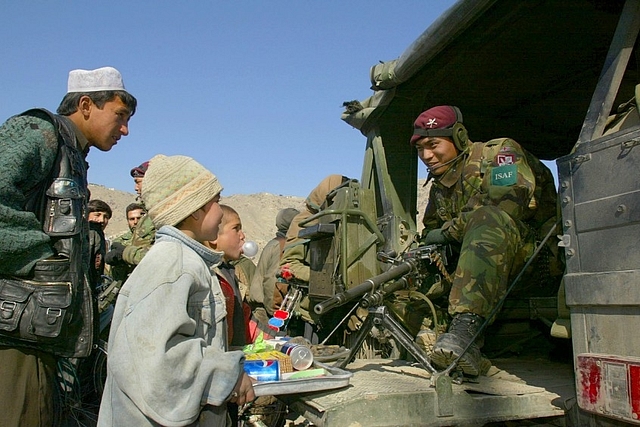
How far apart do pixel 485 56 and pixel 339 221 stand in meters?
1.47

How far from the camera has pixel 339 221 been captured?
4141 millimetres

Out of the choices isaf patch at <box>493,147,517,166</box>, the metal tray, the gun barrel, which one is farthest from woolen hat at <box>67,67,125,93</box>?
isaf patch at <box>493,147,517,166</box>

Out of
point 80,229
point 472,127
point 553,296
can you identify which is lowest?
point 553,296

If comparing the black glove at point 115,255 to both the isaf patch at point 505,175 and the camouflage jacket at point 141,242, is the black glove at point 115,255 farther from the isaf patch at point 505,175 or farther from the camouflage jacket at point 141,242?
the isaf patch at point 505,175

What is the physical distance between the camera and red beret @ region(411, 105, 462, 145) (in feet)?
11.7

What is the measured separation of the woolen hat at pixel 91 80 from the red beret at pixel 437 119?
5.92ft

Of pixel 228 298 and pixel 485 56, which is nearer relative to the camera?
pixel 228 298

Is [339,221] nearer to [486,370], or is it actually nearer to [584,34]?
[486,370]

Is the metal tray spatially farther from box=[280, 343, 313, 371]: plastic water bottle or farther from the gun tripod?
the gun tripod

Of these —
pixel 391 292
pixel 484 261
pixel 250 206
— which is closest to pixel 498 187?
pixel 484 261

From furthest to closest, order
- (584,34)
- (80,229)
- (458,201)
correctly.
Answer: (584,34) < (458,201) < (80,229)

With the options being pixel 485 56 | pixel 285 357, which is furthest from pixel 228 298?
pixel 485 56

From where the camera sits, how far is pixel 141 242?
16.7 feet

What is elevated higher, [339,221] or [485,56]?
[485,56]
